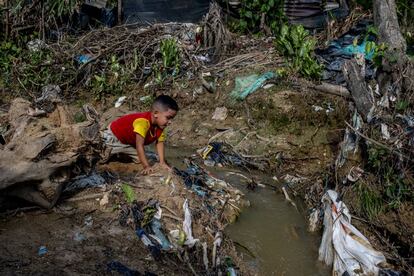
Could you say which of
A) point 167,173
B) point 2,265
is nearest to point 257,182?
point 167,173

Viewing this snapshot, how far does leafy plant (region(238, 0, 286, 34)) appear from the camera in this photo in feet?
29.8

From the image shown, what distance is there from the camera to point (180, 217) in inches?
163

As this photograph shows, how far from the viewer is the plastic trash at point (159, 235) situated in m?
3.80

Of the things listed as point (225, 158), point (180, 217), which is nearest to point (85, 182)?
point (180, 217)

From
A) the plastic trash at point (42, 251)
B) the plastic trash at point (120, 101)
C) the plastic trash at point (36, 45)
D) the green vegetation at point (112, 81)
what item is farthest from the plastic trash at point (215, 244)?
the plastic trash at point (36, 45)

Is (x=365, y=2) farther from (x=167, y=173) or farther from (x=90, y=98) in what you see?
(x=167, y=173)

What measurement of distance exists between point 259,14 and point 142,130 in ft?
17.3

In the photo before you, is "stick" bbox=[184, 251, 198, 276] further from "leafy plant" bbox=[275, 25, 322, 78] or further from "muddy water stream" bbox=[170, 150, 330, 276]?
"leafy plant" bbox=[275, 25, 322, 78]

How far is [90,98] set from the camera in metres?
8.23

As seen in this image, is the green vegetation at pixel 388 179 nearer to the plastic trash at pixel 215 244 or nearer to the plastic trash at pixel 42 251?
the plastic trash at pixel 215 244

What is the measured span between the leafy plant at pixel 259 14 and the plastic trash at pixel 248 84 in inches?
73.1

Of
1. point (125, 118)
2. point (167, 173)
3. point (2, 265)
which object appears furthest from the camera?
point (125, 118)

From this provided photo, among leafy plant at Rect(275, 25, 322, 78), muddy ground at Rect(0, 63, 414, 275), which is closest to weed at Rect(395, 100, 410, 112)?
muddy ground at Rect(0, 63, 414, 275)

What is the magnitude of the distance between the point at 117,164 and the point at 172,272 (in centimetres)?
201
